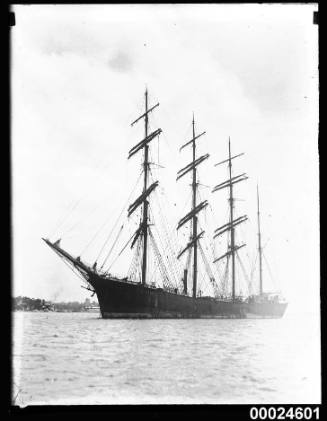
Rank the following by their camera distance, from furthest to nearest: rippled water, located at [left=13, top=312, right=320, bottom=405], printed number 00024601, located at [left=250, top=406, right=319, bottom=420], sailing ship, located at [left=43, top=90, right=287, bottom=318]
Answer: sailing ship, located at [left=43, top=90, right=287, bottom=318]
rippled water, located at [left=13, top=312, right=320, bottom=405]
printed number 00024601, located at [left=250, top=406, right=319, bottom=420]

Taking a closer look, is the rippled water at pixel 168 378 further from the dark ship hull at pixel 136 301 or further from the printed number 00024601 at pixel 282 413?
the dark ship hull at pixel 136 301

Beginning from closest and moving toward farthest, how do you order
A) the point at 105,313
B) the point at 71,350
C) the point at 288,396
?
the point at 288,396 < the point at 71,350 < the point at 105,313

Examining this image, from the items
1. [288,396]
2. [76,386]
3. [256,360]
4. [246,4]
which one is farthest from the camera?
[256,360]

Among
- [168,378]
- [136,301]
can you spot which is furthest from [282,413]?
[136,301]

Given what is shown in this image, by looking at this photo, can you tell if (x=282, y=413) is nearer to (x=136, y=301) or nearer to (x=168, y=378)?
(x=168, y=378)

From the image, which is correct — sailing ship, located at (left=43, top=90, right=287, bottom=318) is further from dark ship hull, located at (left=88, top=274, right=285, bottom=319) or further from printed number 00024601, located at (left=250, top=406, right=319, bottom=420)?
printed number 00024601, located at (left=250, top=406, right=319, bottom=420)

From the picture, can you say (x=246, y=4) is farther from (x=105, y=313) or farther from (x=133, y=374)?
(x=105, y=313)

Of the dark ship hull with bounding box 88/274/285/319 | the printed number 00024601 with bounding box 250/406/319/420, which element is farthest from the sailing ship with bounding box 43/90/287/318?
the printed number 00024601 with bounding box 250/406/319/420

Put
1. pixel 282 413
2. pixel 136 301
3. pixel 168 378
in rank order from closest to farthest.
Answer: pixel 282 413 < pixel 168 378 < pixel 136 301

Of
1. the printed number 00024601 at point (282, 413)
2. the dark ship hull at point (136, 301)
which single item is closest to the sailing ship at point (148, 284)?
the dark ship hull at point (136, 301)

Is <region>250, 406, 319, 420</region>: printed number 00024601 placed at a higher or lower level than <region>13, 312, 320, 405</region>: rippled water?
higher
